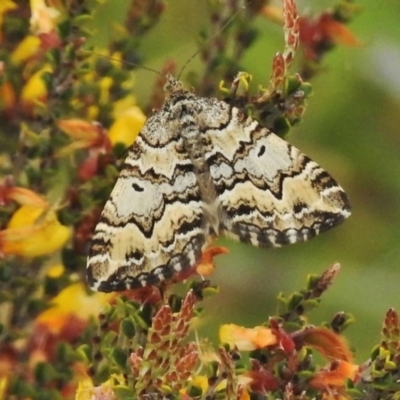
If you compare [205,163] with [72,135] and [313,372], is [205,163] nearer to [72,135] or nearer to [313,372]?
[72,135]

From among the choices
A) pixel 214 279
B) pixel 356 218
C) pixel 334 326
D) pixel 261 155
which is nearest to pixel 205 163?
pixel 261 155

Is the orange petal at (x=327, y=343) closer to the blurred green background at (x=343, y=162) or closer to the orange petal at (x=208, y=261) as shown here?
the orange petal at (x=208, y=261)

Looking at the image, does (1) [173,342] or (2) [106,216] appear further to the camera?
(2) [106,216]

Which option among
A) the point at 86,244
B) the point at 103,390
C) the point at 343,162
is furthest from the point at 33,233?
the point at 343,162

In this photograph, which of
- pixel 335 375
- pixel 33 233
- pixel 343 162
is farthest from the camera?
pixel 343 162

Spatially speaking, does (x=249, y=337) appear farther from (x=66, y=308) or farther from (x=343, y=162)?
(x=343, y=162)
